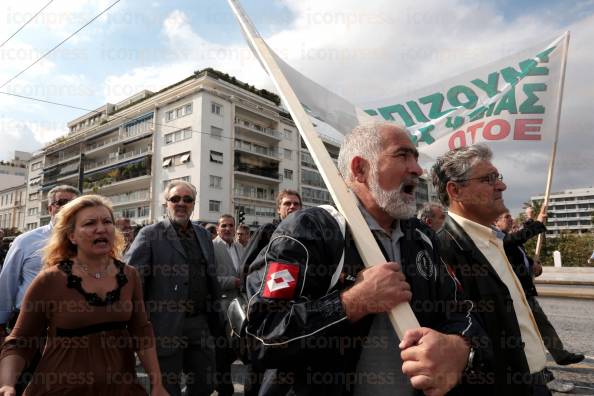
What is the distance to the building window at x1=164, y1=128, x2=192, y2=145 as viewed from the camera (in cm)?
3859

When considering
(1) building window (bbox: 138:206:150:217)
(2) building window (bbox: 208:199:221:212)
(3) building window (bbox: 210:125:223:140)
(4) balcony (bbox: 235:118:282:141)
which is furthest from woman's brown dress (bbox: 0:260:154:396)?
(1) building window (bbox: 138:206:150:217)

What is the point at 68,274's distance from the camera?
2.31m

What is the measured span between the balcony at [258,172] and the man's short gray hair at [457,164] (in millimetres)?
38621

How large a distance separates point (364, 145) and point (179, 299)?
96.1 inches

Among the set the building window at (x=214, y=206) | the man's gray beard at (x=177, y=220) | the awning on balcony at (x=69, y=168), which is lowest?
the man's gray beard at (x=177, y=220)

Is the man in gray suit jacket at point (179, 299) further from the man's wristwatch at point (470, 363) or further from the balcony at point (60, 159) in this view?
the balcony at point (60, 159)

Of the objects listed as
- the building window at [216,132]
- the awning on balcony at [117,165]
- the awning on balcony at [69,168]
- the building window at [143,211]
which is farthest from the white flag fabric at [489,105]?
the awning on balcony at [69,168]

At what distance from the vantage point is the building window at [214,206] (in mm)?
37625

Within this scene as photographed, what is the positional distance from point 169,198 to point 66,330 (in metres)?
1.99

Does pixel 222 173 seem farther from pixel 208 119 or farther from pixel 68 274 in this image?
pixel 68 274

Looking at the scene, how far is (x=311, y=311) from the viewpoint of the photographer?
1.37 metres

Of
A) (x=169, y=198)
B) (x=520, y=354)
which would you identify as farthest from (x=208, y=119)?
(x=520, y=354)

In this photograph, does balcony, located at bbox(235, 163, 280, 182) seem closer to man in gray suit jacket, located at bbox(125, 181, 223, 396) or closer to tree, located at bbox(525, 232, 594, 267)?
tree, located at bbox(525, 232, 594, 267)

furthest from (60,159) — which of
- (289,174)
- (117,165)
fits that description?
(289,174)
